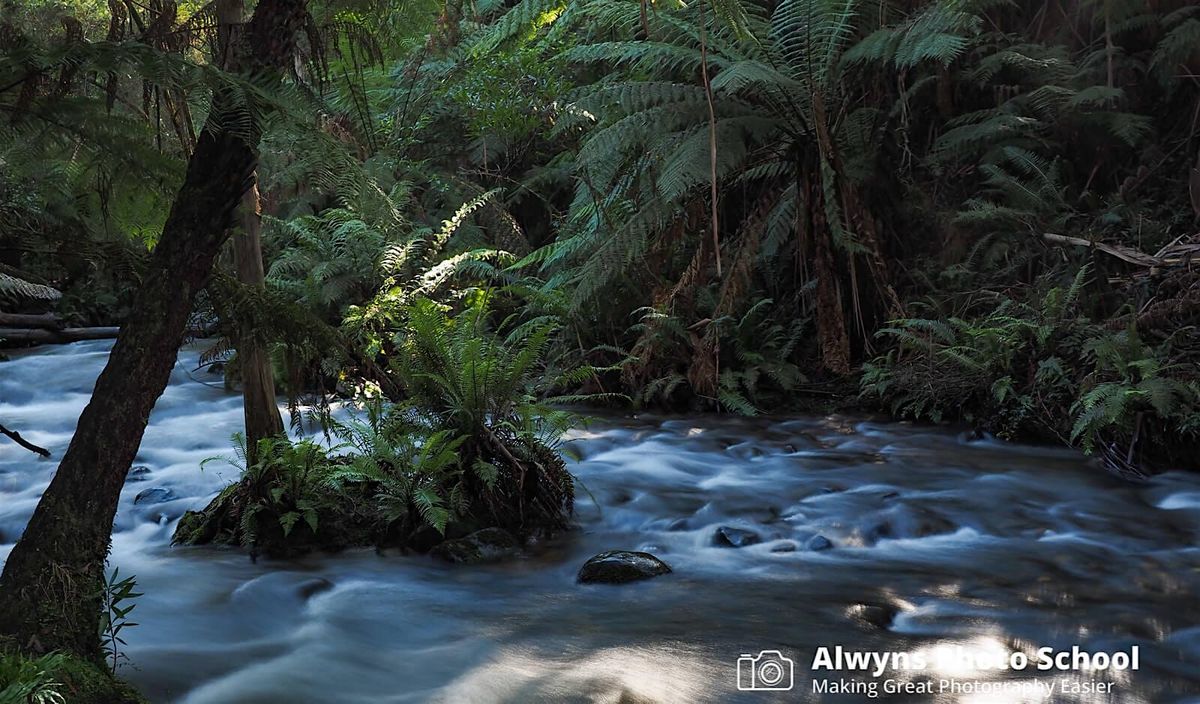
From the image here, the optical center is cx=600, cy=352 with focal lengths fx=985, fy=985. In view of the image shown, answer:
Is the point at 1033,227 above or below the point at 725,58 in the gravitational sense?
below

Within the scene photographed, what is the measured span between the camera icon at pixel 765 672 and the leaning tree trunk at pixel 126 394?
206 centimetres

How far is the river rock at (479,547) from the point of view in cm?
468

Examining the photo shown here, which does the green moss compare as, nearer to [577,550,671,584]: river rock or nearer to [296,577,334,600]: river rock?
[296,577,334,600]: river rock

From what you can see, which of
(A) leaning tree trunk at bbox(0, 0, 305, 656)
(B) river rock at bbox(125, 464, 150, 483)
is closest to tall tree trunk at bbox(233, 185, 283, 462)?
(A) leaning tree trunk at bbox(0, 0, 305, 656)

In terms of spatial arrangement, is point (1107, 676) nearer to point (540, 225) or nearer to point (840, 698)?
point (840, 698)

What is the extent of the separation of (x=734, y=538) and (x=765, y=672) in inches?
61.5

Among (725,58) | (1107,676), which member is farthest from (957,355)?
(1107,676)

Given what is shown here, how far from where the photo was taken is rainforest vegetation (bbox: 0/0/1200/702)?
265 cm

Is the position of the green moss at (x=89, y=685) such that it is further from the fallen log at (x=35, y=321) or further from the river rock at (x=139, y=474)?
the fallen log at (x=35, y=321)

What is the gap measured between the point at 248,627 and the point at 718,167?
522 centimetres

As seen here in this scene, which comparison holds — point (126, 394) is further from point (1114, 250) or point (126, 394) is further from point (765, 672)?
point (1114, 250)

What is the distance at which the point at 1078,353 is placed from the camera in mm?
6629

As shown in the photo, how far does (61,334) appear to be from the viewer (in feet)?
38.3

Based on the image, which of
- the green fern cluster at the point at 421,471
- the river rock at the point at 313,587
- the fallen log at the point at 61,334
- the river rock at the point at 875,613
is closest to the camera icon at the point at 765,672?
the river rock at the point at 875,613
